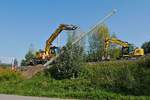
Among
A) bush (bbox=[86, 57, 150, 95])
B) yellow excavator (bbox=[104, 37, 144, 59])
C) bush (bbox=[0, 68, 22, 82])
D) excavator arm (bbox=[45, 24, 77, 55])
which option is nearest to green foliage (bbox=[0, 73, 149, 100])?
bush (bbox=[86, 57, 150, 95])

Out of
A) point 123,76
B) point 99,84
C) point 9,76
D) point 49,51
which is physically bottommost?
point 99,84

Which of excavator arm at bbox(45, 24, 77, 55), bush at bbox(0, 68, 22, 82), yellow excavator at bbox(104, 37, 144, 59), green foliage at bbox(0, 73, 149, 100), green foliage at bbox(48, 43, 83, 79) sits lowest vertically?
green foliage at bbox(0, 73, 149, 100)

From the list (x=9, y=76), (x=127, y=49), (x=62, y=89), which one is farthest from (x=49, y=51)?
(x=62, y=89)

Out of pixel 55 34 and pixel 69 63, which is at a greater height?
pixel 55 34

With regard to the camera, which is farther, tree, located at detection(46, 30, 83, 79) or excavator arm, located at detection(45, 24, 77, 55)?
excavator arm, located at detection(45, 24, 77, 55)

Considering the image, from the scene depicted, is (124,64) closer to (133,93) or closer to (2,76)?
→ (133,93)

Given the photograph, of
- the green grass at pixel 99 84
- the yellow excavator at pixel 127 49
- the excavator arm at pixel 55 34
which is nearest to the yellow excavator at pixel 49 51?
the excavator arm at pixel 55 34

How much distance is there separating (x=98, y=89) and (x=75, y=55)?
7028mm

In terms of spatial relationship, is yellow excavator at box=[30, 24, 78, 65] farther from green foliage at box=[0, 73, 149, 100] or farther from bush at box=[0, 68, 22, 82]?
green foliage at box=[0, 73, 149, 100]

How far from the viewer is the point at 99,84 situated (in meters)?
23.9

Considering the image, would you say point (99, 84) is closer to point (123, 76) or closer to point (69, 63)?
point (123, 76)

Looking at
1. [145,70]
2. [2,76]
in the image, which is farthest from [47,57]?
[145,70]

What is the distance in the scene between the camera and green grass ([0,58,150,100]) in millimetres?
20172

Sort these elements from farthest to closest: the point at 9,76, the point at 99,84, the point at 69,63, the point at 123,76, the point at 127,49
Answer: the point at 127,49 → the point at 9,76 → the point at 69,63 → the point at 99,84 → the point at 123,76
